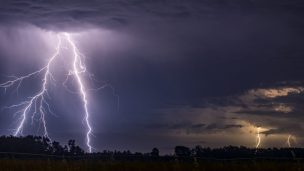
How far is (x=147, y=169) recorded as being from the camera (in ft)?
87.6

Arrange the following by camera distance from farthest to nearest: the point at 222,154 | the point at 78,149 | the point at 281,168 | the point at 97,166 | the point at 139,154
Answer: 1. the point at 78,149
2. the point at 222,154
3. the point at 139,154
4. the point at 97,166
5. the point at 281,168

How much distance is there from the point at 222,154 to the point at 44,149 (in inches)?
1032

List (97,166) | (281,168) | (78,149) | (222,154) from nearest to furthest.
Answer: (281,168) < (97,166) < (222,154) < (78,149)

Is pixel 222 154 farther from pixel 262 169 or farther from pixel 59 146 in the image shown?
pixel 262 169

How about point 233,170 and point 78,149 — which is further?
point 78,149

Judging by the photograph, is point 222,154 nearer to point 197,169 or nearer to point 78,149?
point 78,149

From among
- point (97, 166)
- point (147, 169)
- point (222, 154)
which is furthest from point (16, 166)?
point (222, 154)

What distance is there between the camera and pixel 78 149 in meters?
77.5

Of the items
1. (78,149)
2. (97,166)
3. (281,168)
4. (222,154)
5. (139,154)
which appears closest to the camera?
(281,168)

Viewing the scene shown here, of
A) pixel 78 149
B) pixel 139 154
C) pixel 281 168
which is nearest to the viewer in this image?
pixel 281 168

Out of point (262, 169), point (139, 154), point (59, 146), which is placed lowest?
point (262, 169)

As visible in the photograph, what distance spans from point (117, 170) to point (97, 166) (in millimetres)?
1236

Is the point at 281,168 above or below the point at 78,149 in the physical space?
below

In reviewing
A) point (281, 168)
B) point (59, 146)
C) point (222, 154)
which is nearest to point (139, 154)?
point (222, 154)
